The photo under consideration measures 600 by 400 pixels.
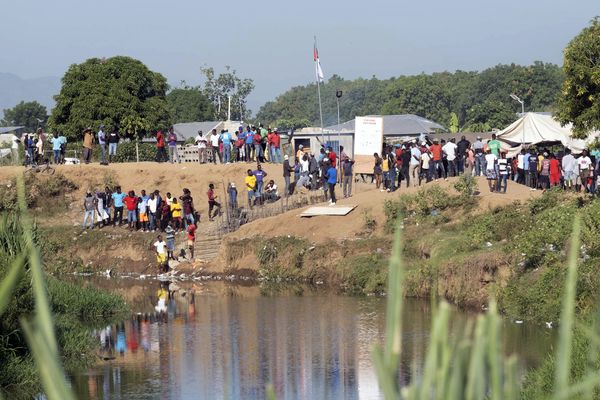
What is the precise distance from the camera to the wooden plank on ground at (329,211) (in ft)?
112

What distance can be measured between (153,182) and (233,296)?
1296 centimetres

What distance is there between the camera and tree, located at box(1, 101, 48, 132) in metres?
121

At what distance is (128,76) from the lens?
61844 mm

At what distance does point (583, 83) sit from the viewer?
28469 mm

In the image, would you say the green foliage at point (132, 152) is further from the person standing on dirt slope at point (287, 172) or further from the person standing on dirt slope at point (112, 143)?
the person standing on dirt slope at point (287, 172)

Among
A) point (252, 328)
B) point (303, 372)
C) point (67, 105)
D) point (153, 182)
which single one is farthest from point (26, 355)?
point (67, 105)

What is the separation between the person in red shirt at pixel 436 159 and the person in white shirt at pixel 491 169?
5.75ft

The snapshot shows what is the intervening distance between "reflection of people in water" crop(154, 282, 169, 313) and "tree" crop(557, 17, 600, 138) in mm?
11178

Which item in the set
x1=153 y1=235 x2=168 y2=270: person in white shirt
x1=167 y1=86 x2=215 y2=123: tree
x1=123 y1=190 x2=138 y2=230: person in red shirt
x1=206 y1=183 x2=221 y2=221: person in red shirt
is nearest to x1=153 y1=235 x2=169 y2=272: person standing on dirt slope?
x1=153 y1=235 x2=168 y2=270: person in white shirt

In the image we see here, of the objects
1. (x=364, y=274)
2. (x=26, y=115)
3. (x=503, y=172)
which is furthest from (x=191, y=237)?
(x=26, y=115)

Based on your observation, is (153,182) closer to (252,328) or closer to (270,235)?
(270,235)

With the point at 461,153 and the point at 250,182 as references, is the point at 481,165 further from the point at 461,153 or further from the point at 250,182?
the point at 250,182

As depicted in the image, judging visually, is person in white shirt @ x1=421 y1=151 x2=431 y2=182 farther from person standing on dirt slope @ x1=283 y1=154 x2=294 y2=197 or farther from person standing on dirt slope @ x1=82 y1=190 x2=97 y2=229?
person standing on dirt slope @ x1=82 y1=190 x2=97 y2=229

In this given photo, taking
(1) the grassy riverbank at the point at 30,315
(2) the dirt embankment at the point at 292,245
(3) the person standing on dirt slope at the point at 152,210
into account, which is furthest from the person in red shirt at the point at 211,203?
(1) the grassy riverbank at the point at 30,315
